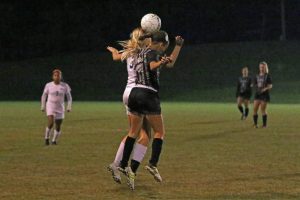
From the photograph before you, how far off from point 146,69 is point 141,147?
45.8 inches

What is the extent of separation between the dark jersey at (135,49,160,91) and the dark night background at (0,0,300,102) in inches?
1689

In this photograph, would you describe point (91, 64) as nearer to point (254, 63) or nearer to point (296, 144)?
point (254, 63)

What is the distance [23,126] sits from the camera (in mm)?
24312

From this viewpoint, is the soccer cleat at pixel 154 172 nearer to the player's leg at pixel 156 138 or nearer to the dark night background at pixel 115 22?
the player's leg at pixel 156 138

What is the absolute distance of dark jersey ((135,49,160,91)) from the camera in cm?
946

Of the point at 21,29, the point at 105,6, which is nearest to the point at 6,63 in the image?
the point at 21,29

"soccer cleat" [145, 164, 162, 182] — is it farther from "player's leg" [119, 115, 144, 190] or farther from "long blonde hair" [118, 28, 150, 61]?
"long blonde hair" [118, 28, 150, 61]

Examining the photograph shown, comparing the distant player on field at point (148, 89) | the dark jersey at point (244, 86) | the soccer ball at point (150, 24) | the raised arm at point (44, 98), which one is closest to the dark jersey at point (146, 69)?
the distant player on field at point (148, 89)

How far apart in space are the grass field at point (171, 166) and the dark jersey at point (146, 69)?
1.52m

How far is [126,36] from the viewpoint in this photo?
80.7 meters

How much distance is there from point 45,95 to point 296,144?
6.55 metres

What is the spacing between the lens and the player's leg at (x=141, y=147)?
9781 millimetres

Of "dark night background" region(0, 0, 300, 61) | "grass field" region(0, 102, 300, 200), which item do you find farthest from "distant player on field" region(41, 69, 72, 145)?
"dark night background" region(0, 0, 300, 61)

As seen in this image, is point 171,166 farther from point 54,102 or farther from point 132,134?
point 54,102
